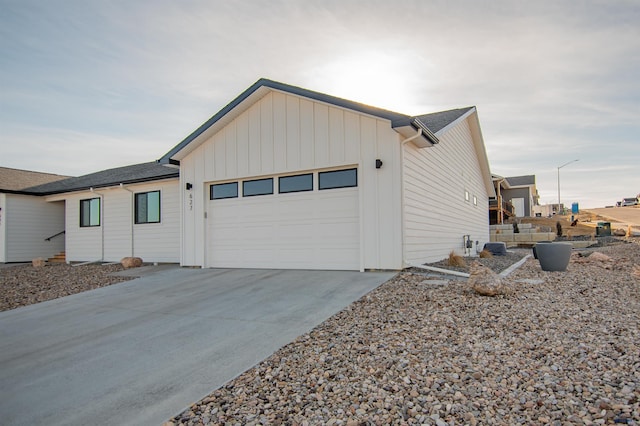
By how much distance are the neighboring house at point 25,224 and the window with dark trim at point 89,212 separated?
250 centimetres

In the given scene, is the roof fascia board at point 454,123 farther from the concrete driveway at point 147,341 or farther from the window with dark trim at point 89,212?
the window with dark trim at point 89,212

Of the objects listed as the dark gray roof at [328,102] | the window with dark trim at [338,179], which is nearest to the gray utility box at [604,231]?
the dark gray roof at [328,102]

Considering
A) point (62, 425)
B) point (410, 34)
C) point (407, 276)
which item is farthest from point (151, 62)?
point (62, 425)

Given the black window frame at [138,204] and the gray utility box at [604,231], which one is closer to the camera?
the black window frame at [138,204]

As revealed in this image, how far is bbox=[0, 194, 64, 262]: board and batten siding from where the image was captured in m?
14.8

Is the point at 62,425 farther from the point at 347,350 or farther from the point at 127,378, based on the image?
the point at 347,350

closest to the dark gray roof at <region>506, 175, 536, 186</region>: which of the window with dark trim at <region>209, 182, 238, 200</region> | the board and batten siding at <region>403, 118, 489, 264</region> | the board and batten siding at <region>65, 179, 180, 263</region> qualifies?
the board and batten siding at <region>403, 118, 489, 264</region>

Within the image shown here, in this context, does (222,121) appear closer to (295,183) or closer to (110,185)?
(295,183)

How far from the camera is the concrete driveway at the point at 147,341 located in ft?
Result: 9.43

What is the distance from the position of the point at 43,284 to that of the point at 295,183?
6378mm

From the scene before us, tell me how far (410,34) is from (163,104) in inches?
306

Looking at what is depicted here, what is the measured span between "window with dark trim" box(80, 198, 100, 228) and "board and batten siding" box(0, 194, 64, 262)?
2520 millimetres

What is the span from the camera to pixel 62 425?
258cm

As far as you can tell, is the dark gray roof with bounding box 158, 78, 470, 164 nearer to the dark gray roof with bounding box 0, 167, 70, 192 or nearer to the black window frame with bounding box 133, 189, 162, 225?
the black window frame with bounding box 133, 189, 162, 225
